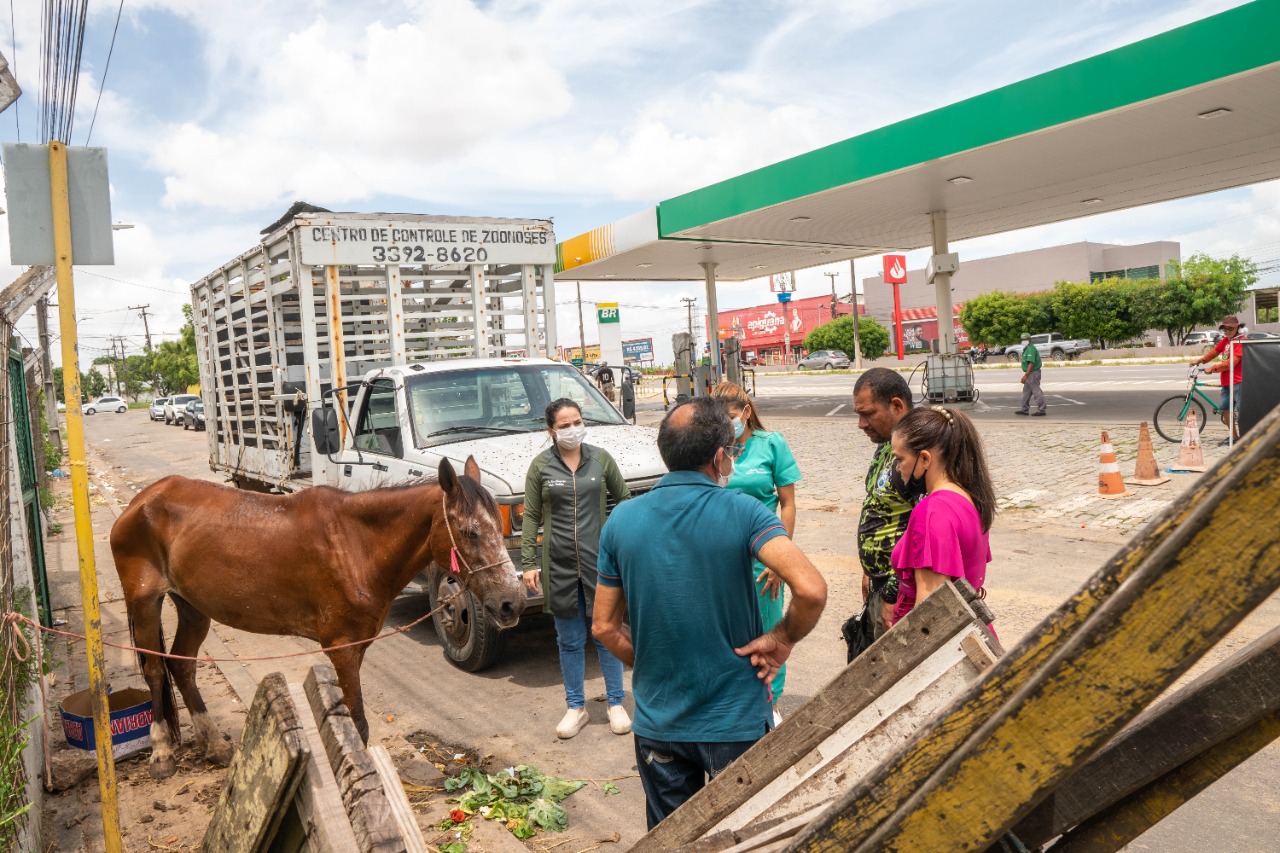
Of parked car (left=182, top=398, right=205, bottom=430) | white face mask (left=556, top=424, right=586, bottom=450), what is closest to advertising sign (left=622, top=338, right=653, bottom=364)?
parked car (left=182, top=398, right=205, bottom=430)

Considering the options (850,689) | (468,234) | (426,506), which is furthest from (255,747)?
(468,234)

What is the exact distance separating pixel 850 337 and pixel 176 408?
47.2 meters

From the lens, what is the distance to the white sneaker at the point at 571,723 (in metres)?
5.04

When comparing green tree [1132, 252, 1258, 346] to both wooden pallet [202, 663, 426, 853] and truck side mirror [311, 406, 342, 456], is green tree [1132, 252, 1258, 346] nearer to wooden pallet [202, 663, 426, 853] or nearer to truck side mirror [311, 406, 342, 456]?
truck side mirror [311, 406, 342, 456]

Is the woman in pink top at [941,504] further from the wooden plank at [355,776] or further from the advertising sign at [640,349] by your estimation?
the advertising sign at [640,349]

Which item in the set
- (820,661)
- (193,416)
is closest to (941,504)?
(820,661)

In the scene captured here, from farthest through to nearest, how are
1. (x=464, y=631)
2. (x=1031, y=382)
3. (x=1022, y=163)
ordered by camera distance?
(x=1031, y=382) → (x=1022, y=163) → (x=464, y=631)

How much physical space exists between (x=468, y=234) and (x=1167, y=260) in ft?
232

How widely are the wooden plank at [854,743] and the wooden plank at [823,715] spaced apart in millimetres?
16

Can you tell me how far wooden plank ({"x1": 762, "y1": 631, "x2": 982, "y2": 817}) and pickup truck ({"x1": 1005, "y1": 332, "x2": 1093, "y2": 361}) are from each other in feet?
170

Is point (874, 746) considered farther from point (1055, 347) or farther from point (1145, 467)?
point (1055, 347)

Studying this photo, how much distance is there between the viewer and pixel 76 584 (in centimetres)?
996

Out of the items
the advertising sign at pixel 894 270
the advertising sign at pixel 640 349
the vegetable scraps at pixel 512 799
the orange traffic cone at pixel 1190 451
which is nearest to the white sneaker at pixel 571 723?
the vegetable scraps at pixel 512 799

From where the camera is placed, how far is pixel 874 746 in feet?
6.43
